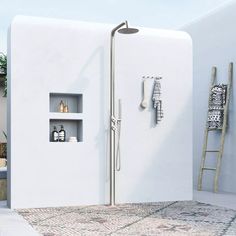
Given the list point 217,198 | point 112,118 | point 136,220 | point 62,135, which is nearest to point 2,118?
point 62,135

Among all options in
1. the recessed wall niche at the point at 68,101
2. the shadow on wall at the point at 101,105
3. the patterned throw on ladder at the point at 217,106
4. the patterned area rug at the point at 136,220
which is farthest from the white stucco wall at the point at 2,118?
the patterned area rug at the point at 136,220

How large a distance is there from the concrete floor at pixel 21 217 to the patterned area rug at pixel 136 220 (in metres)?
0.09

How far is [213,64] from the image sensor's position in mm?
7949

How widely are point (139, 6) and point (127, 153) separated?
3207 mm

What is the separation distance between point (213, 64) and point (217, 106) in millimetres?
852

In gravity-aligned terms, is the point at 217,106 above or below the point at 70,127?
above

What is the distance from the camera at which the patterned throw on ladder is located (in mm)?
7438

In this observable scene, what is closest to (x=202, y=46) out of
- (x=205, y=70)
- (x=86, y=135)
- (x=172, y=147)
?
(x=205, y=70)

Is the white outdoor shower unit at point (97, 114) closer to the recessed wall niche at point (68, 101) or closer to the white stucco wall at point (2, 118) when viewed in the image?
the recessed wall niche at point (68, 101)

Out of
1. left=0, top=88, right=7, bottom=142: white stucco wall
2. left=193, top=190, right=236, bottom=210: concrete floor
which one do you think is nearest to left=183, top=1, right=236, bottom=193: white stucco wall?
left=193, top=190, right=236, bottom=210: concrete floor

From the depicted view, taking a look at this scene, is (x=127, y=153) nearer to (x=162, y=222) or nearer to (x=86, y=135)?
(x=86, y=135)

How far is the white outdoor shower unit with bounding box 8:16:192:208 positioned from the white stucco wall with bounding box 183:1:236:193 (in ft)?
4.49

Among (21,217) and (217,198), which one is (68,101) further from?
(217,198)

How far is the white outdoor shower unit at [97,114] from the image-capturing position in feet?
18.1
